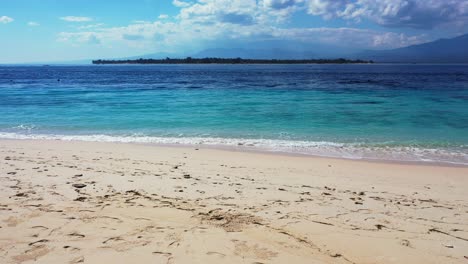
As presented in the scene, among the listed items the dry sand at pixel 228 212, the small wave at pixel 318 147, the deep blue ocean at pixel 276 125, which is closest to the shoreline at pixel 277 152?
the small wave at pixel 318 147

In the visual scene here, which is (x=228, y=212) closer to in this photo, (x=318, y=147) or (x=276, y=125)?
(x=318, y=147)

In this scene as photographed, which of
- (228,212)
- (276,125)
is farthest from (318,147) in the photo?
(228,212)

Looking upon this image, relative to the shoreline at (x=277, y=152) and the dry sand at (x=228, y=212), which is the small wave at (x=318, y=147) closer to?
the shoreline at (x=277, y=152)

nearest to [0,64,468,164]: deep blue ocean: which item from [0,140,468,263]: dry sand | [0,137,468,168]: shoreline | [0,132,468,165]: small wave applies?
[0,132,468,165]: small wave

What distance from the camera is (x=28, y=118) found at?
18266 mm

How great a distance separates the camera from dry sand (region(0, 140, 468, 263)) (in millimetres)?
4105

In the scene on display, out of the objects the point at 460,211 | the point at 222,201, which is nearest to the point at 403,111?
the point at 460,211

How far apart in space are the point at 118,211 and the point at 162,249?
148 centimetres

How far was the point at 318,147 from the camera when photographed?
37.3 ft

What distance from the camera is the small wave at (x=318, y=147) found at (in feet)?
33.1

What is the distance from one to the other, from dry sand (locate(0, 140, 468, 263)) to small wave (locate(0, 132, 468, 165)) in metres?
1.36

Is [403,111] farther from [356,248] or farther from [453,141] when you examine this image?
[356,248]

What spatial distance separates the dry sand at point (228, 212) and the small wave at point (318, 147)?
4.45ft

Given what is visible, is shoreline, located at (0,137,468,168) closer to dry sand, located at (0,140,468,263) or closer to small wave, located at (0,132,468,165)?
small wave, located at (0,132,468,165)
